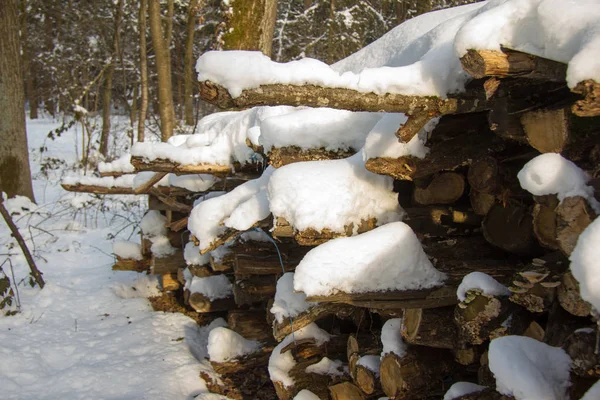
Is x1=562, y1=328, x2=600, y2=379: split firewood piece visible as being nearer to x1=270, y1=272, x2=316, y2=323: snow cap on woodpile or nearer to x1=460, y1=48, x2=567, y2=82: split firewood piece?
x1=460, y1=48, x2=567, y2=82: split firewood piece

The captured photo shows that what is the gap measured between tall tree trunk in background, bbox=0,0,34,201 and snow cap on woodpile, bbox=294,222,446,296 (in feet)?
28.3

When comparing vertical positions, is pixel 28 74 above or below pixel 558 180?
above

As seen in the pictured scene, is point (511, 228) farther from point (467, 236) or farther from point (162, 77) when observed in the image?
point (162, 77)

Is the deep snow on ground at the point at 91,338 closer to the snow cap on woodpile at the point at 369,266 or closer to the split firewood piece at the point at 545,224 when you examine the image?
the snow cap on woodpile at the point at 369,266

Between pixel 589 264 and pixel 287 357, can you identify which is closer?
pixel 589 264

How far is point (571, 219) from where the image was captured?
174cm

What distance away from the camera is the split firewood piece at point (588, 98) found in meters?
1.51

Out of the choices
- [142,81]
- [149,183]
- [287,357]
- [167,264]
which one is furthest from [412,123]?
[142,81]

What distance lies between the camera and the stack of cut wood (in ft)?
5.92

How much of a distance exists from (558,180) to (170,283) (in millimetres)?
4972

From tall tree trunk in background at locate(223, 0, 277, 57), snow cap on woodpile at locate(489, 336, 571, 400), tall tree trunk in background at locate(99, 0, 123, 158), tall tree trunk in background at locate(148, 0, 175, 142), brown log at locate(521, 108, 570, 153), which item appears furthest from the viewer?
tall tree trunk in background at locate(99, 0, 123, 158)

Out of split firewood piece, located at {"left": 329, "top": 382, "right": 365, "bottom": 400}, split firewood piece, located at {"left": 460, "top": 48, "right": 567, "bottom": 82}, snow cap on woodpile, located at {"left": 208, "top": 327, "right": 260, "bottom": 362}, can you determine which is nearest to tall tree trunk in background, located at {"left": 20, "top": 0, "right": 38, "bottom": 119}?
snow cap on woodpile, located at {"left": 208, "top": 327, "right": 260, "bottom": 362}

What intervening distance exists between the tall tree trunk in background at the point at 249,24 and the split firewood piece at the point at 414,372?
480 cm

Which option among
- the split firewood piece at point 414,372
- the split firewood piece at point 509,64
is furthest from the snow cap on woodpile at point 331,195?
the split firewood piece at point 509,64
